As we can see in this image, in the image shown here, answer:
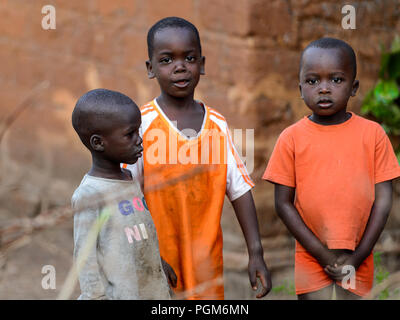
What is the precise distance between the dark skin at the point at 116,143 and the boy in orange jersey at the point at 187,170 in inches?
9.7

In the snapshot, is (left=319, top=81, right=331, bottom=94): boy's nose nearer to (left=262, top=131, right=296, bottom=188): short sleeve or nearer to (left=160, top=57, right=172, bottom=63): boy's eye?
(left=262, top=131, right=296, bottom=188): short sleeve

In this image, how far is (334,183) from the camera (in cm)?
228

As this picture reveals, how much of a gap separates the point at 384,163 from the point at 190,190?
752 millimetres

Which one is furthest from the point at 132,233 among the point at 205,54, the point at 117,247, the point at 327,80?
the point at 205,54

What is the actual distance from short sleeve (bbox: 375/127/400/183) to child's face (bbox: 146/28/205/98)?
76 centimetres

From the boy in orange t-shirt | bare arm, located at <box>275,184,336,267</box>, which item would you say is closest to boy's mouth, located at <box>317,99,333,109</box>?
the boy in orange t-shirt

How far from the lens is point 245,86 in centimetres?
341

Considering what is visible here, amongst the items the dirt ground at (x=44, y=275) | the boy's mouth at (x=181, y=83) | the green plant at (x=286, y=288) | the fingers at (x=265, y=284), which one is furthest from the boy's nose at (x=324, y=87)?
the green plant at (x=286, y=288)

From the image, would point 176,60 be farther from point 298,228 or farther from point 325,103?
point 298,228

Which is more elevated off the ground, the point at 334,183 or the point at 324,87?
the point at 324,87

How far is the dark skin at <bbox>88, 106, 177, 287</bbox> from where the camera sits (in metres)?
1.98

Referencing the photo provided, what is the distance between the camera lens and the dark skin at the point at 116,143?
1978 millimetres

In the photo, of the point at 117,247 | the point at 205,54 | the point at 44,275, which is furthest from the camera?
Result: the point at 44,275
